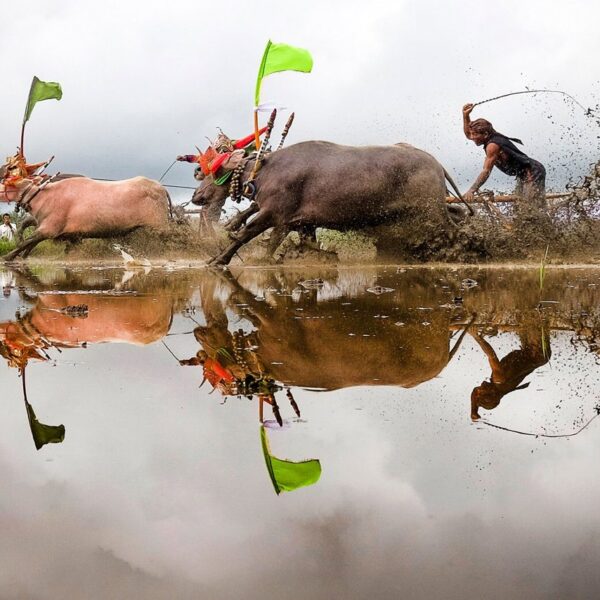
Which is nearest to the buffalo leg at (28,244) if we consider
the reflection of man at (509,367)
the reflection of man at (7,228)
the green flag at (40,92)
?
the green flag at (40,92)

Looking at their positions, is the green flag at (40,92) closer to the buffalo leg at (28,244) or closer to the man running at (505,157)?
the buffalo leg at (28,244)

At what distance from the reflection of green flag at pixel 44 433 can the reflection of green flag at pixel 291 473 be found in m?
0.64

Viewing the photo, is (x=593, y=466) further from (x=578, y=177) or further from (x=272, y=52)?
(x=578, y=177)

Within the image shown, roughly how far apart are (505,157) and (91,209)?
6.93 m

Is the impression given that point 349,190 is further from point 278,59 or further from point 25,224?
point 25,224

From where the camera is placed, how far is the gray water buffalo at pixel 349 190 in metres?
10.5

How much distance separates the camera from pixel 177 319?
507cm

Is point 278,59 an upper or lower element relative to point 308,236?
upper

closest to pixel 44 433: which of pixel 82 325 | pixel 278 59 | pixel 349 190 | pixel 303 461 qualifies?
pixel 303 461

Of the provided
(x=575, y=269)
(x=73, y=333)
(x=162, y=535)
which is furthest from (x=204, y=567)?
(x=575, y=269)

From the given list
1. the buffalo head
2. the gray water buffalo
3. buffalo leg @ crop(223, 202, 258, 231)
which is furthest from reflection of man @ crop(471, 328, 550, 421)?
the buffalo head

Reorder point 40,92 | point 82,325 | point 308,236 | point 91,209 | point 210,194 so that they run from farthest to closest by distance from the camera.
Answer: point 91,209 < point 40,92 < point 210,194 < point 308,236 < point 82,325

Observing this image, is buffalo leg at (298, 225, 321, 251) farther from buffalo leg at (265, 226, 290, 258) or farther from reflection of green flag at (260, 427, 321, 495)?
reflection of green flag at (260, 427, 321, 495)

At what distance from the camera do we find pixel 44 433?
91.0 inches
